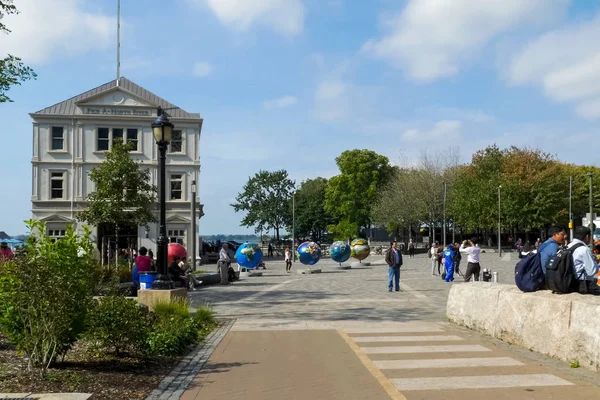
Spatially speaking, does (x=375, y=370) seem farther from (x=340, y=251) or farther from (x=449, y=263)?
(x=340, y=251)

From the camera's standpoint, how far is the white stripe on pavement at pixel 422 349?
9.21 m

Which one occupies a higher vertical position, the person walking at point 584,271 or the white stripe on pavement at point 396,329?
the person walking at point 584,271

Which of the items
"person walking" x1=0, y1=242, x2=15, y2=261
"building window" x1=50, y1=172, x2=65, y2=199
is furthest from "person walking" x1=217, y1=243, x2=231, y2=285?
"building window" x1=50, y1=172, x2=65, y2=199

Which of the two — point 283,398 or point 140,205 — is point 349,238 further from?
point 283,398

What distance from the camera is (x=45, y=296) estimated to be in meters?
6.86

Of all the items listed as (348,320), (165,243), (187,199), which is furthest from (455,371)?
(187,199)

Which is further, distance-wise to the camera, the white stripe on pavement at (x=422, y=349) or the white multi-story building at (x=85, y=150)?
the white multi-story building at (x=85, y=150)

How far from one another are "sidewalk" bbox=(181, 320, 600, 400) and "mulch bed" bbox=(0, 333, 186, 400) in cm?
59

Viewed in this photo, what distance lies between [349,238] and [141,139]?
32238mm

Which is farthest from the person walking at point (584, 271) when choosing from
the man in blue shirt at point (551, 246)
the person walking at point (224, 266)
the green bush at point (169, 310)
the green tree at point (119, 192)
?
the green tree at point (119, 192)

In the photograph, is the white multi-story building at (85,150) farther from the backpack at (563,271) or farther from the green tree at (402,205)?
the backpack at (563,271)

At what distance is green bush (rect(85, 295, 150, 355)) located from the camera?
25.8ft

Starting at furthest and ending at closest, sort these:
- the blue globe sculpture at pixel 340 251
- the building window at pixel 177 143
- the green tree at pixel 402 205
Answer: the green tree at pixel 402 205
the building window at pixel 177 143
the blue globe sculpture at pixel 340 251

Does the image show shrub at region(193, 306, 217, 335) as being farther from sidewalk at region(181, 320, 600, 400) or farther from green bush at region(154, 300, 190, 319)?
sidewalk at region(181, 320, 600, 400)
